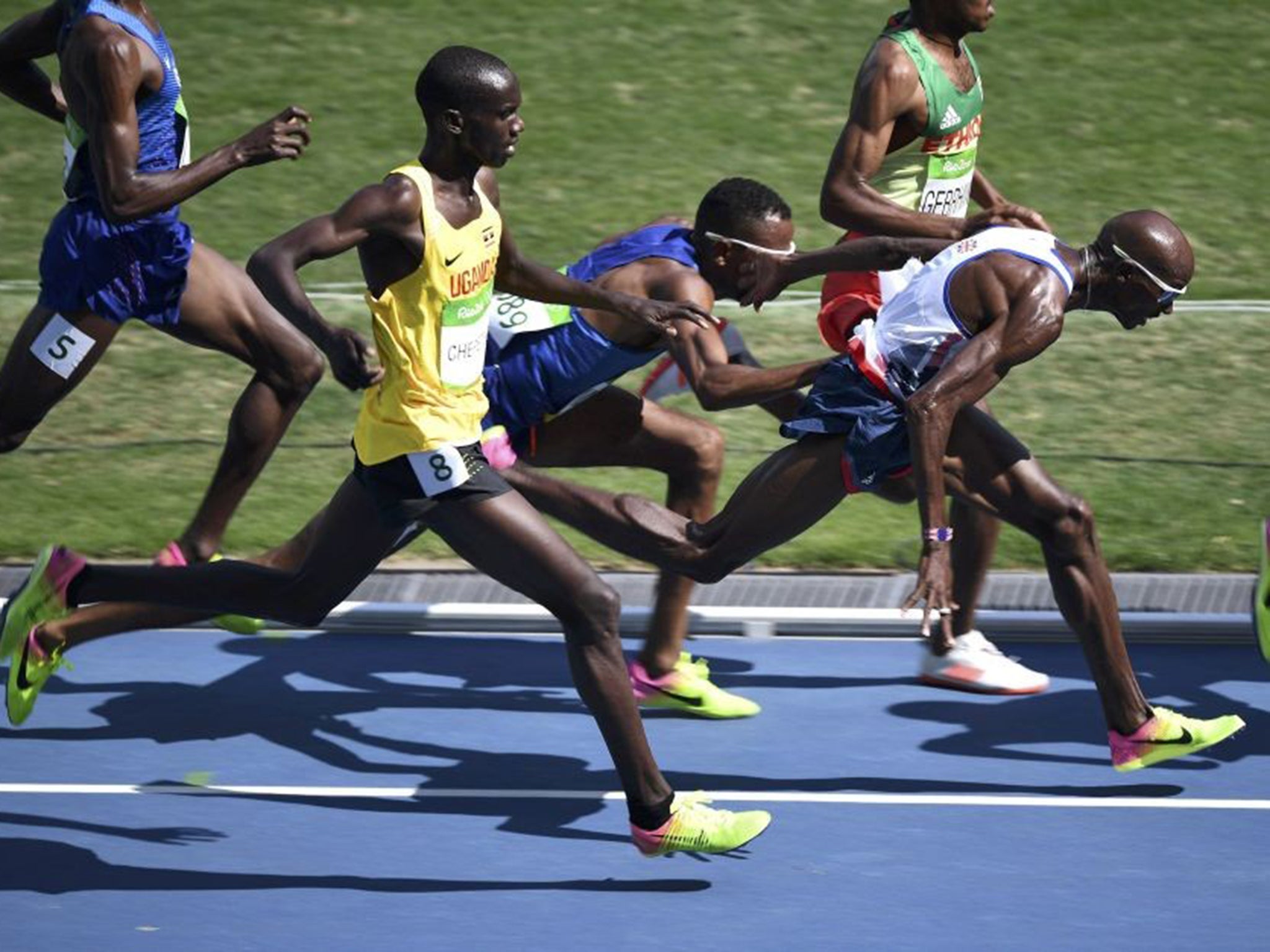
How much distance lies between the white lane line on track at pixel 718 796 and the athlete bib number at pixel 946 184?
2184mm

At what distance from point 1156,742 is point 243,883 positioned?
2.68 metres

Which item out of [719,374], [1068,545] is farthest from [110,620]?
[1068,545]

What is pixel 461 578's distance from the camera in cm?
958

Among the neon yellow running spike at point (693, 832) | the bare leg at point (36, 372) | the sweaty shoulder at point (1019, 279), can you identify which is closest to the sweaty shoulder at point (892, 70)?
the sweaty shoulder at point (1019, 279)

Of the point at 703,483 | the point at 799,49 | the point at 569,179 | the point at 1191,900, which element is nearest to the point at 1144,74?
the point at 799,49

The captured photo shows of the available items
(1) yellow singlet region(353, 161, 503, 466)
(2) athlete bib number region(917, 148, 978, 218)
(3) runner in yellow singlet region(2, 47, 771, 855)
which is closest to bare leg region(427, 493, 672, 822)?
(3) runner in yellow singlet region(2, 47, 771, 855)

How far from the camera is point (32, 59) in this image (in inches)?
342

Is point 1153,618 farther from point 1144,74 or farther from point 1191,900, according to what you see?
point 1144,74

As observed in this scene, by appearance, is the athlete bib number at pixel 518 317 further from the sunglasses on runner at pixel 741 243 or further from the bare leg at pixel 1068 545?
the bare leg at pixel 1068 545

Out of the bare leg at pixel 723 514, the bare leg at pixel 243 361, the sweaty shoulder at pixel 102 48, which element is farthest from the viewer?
the bare leg at pixel 243 361

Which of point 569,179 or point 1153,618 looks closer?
point 1153,618

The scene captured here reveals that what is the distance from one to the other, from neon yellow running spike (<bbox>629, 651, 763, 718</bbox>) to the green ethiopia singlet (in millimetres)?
1762

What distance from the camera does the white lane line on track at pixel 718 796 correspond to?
23.6ft

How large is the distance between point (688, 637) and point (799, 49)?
832 cm
